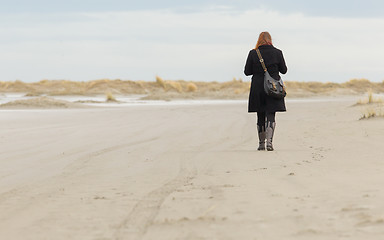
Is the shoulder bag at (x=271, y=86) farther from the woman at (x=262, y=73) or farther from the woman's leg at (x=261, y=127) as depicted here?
the woman's leg at (x=261, y=127)

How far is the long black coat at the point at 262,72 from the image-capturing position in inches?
334

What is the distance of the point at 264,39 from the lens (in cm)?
859

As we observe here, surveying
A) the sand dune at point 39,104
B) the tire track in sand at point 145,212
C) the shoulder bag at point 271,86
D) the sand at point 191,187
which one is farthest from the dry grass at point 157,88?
the tire track in sand at point 145,212

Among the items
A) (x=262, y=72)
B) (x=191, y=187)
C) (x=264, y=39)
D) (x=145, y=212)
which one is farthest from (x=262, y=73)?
(x=145, y=212)

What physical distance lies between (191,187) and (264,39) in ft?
12.5

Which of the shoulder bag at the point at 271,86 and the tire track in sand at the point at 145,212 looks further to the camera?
the shoulder bag at the point at 271,86

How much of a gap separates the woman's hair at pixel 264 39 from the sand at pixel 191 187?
5.18 ft


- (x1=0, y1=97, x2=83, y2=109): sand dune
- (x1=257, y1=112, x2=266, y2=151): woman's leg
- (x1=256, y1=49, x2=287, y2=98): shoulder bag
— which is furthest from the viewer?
(x1=0, y1=97, x2=83, y2=109): sand dune

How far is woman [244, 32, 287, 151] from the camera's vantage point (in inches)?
335

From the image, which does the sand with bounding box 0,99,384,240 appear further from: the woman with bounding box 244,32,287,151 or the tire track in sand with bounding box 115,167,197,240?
the woman with bounding box 244,32,287,151

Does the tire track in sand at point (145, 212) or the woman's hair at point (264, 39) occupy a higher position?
the woman's hair at point (264, 39)

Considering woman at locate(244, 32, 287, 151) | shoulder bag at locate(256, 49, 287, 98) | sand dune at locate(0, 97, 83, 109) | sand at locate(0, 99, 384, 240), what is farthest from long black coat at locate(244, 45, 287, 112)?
sand dune at locate(0, 97, 83, 109)

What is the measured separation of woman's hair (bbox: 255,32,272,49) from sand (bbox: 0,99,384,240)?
5.18 ft

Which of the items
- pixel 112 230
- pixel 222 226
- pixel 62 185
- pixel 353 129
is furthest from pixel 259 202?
pixel 353 129
